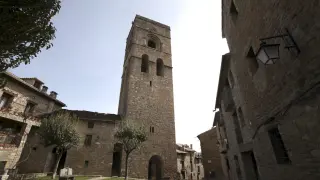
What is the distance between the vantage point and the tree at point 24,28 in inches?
200

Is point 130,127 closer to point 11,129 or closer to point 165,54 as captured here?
point 11,129

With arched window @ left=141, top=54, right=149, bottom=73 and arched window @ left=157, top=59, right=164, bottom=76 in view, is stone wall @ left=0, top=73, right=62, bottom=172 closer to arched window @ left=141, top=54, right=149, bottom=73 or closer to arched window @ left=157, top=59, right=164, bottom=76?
arched window @ left=141, top=54, right=149, bottom=73

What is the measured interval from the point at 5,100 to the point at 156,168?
17.4 meters

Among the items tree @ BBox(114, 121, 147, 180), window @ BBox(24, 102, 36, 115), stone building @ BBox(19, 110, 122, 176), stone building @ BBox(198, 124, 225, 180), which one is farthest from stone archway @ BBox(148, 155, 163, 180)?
window @ BBox(24, 102, 36, 115)

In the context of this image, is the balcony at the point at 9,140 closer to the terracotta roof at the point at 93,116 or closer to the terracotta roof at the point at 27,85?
the terracotta roof at the point at 93,116

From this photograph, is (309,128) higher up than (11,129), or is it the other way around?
(11,129)

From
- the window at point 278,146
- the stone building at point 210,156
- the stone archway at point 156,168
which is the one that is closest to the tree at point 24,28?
the window at point 278,146

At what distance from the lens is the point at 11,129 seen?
1565 centimetres

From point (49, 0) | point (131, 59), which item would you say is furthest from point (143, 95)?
point (49, 0)

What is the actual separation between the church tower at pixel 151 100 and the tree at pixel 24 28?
14.0 metres

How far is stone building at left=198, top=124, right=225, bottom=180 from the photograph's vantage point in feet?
73.7

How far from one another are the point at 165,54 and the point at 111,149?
628 inches

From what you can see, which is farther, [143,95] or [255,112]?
[143,95]

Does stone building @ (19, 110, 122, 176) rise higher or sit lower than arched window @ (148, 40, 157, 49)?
lower
